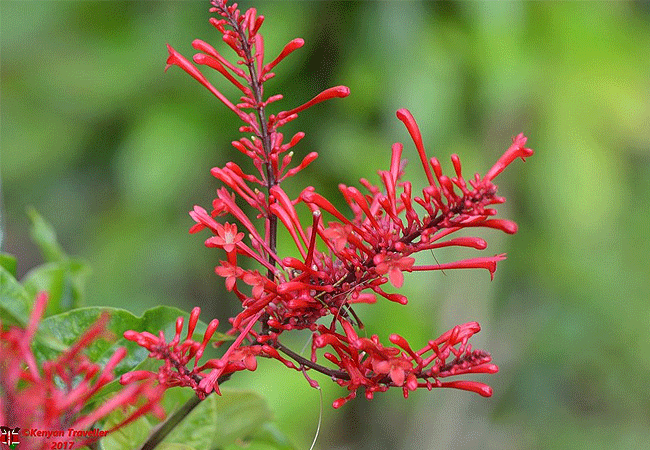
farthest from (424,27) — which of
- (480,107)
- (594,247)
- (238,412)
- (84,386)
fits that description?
(84,386)

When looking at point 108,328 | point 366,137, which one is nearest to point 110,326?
point 108,328

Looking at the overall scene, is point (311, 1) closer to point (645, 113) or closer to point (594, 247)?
point (645, 113)

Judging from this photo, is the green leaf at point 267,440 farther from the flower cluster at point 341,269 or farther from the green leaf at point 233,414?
the flower cluster at point 341,269

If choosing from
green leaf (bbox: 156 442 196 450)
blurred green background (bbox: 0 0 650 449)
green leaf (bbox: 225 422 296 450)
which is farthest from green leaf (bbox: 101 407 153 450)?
blurred green background (bbox: 0 0 650 449)

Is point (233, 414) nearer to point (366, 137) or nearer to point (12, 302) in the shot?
point (12, 302)

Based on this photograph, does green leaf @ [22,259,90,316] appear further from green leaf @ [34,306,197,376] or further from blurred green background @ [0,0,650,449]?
blurred green background @ [0,0,650,449]

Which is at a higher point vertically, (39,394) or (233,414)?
(39,394)
